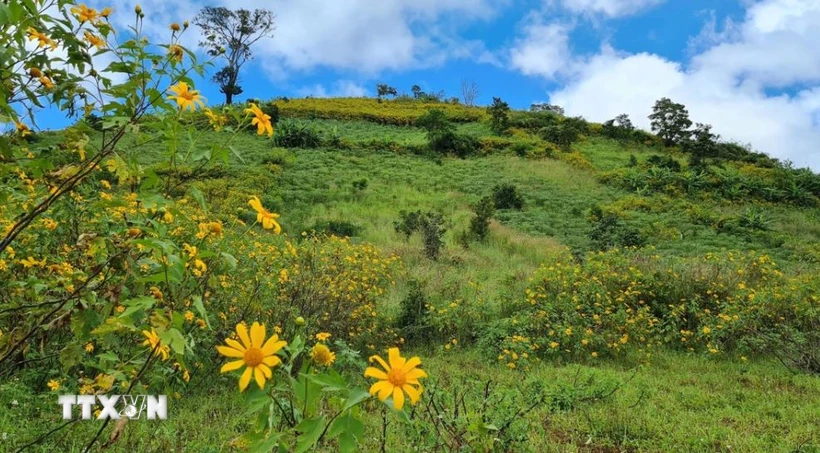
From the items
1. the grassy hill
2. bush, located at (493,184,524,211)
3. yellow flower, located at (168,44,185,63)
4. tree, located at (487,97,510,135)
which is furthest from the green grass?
tree, located at (487,97,510,135)

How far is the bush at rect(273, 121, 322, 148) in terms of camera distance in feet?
69.2

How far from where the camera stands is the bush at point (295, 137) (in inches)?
830

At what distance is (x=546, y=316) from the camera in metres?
5.50

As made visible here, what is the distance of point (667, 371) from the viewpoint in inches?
184

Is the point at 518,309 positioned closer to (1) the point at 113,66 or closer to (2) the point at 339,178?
(1) the point at 113,66

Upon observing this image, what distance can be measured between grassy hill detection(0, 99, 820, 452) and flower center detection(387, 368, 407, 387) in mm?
340

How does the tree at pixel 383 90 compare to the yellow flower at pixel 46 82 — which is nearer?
the yellow flower at pixel 46 82

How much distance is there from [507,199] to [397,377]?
→ 14.1 metres

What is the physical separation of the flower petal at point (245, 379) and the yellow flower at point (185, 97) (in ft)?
2.61

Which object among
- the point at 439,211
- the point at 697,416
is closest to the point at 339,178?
the point at 439,211

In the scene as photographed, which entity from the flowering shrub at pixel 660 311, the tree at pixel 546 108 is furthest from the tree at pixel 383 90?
the flowering shrub at pixel 660 311

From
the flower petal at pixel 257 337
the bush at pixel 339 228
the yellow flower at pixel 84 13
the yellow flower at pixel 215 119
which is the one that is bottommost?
the flower petal at pixel 257 337

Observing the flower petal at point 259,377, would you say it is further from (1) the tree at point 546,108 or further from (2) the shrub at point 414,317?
(1) the tree at point 546,108

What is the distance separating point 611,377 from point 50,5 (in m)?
4.09
